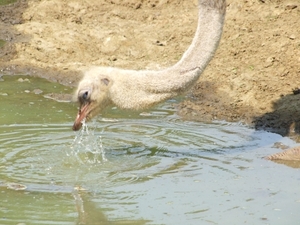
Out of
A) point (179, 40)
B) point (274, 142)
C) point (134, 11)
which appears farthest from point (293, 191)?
point (134, 11)

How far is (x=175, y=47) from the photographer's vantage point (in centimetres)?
1145

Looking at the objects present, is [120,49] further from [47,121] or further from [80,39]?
[47,121]

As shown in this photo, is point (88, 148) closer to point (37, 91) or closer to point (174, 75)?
point (174, 75)

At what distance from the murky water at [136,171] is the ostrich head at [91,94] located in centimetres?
64

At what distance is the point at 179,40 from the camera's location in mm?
11609

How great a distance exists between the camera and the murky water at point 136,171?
6273 millimetres

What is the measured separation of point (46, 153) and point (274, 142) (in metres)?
2.29

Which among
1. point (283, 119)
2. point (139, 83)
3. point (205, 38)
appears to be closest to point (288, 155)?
point (283, 119)

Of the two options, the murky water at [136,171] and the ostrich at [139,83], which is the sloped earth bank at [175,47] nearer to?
the murky water at [136,171]

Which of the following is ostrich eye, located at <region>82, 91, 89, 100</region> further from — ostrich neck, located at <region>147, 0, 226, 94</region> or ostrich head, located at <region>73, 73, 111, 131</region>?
ostrich neck, located at <region>147, 0, 226, 94</region>

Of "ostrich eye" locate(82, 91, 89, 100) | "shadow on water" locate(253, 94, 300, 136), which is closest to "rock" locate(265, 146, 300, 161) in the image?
"shadow on water" locate(253, 94, 300, 136)

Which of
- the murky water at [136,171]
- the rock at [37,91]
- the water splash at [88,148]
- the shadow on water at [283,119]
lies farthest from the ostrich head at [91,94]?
the rock at [37,91]

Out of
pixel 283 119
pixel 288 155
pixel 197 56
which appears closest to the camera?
pixel 197 56

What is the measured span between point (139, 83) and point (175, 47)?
15.5 feet
